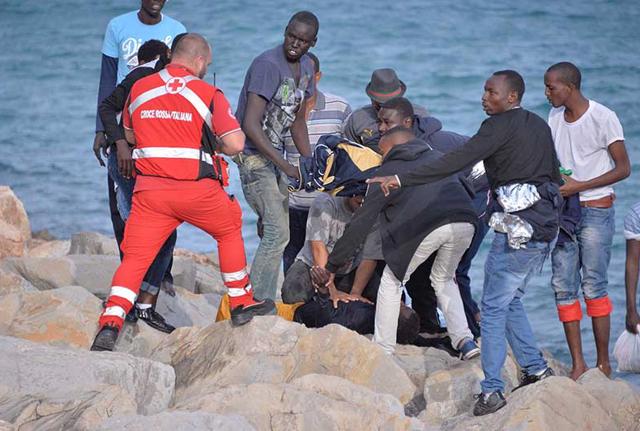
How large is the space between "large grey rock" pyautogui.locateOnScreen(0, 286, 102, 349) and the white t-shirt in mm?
2899

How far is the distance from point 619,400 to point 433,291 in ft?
6.16

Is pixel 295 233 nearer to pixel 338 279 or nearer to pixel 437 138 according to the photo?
pixel 338 279

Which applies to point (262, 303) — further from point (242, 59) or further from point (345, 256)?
point (242, 59)

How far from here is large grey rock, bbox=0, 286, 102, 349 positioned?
22.2ft

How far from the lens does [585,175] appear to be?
6965 mm

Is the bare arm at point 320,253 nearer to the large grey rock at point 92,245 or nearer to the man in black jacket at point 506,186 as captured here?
the man in black jacket at point 506,186

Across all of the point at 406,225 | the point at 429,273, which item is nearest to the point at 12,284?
the point at 429,273

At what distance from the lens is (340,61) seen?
28391mm

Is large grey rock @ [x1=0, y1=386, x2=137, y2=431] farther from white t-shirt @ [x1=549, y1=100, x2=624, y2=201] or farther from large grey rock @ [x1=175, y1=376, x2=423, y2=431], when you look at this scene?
white t-shirt @ [x1=549, y1=100, x2=624, y2=201]

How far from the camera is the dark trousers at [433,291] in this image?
771cm

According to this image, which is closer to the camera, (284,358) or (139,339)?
(284,358)

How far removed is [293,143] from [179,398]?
2190 millimetres

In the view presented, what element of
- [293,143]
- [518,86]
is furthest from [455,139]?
[518,86]

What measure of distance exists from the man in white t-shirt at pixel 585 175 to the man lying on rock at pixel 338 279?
96 centimetres
